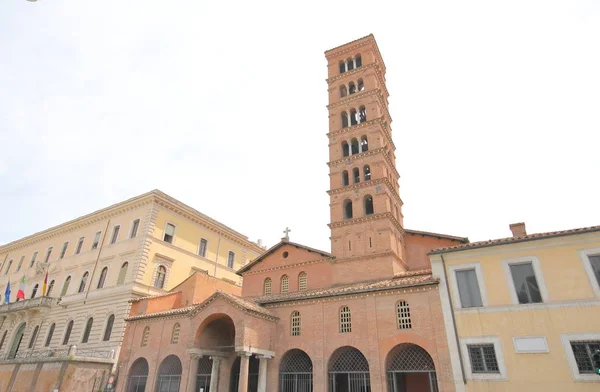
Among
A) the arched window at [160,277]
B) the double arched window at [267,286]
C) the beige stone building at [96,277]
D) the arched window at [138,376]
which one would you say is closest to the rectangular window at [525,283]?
the double arched window at [267,286]

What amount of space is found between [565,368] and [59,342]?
3579cm

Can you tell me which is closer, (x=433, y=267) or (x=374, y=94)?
(x=433, y=267)

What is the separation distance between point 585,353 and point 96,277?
35156mm

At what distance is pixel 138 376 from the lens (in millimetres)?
25578

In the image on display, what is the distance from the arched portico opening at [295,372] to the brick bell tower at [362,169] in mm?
5475

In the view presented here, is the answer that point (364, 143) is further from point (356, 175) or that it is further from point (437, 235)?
point (437, 235)

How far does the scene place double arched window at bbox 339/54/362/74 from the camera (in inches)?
1267

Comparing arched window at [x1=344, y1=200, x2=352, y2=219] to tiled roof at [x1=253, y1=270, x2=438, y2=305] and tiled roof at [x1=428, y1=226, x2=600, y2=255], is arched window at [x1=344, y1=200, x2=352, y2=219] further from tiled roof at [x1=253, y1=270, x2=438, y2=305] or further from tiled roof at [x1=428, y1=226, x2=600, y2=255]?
tiled roof at [x1=428, y1=226, x2=600, y2=255]

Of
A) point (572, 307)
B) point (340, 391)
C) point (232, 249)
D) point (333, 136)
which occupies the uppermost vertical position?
point (333, 136)

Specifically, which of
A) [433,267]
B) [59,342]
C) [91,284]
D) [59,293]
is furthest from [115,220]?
[433,267]

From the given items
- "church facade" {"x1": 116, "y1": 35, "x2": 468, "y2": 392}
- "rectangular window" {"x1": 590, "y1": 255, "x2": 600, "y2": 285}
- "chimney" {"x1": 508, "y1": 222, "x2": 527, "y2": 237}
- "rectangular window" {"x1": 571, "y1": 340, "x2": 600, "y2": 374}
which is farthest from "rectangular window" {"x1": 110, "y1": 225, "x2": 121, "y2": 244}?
"rectangular window" {"x1": 590, "y1": 255, "x2": 600, "y2": 285}

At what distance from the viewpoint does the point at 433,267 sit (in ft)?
62.2

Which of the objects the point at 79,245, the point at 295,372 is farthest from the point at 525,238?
the point at 79,245

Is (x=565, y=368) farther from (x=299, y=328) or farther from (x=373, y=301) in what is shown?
(x=299, y=328)
